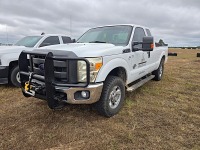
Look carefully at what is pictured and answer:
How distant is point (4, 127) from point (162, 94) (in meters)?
4.09

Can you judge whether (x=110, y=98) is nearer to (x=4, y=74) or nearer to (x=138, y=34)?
(x=138, y=34)

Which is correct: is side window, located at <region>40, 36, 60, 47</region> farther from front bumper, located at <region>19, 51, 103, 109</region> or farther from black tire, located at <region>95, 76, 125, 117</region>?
black tire, located at <region>95, 76, 125, 117</region>

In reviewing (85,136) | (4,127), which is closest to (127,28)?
(85,136)

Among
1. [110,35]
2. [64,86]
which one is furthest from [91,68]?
[110,35]

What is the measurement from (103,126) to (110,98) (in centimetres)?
57

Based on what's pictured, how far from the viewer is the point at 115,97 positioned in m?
4.01

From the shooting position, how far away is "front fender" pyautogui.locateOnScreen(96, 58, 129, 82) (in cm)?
340

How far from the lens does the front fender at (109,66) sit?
340 cm

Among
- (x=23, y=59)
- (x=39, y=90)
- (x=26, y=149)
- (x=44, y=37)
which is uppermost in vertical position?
(x=44, y=37)

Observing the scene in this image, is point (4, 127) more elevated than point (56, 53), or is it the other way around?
point (56, 53)

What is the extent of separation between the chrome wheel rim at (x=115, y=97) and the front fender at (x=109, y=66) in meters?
0.45

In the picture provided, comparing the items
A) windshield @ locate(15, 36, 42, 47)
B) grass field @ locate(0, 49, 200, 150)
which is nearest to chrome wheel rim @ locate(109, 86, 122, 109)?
grass field @ locate(0, 49, 200, 150)

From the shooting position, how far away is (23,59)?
3.96 m

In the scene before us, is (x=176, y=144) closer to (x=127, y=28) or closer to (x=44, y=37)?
(x=127, y=28)
